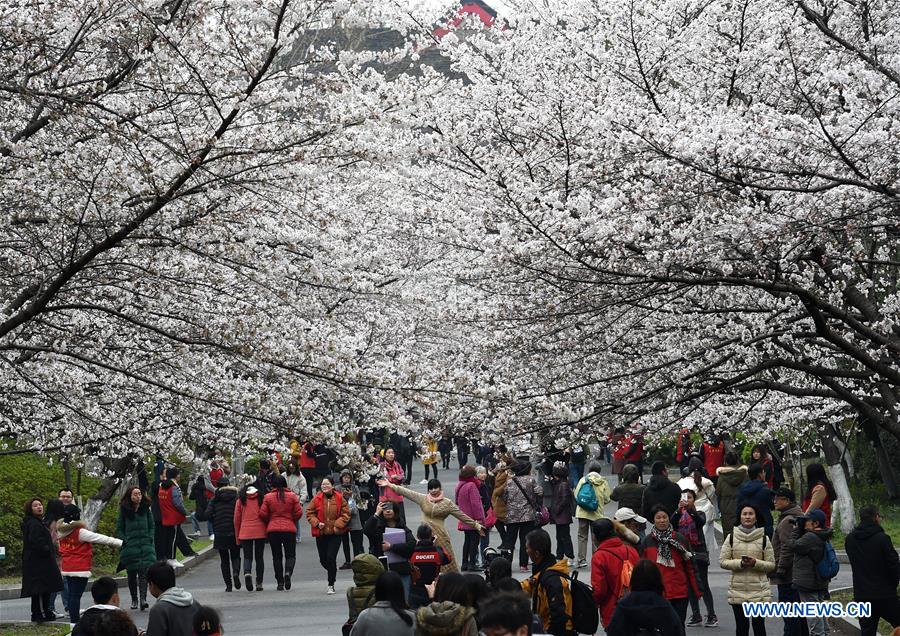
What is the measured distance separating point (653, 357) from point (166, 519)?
943 centimetres

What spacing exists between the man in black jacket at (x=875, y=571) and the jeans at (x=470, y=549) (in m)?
7.69

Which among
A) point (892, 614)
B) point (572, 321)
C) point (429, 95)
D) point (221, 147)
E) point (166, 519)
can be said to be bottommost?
point (892, 614)

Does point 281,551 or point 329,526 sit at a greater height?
point 329,526

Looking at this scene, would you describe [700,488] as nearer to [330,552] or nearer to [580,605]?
[330,552]

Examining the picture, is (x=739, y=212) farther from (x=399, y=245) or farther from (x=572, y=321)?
(x=399, y=245)

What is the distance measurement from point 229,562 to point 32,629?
3.74 metres

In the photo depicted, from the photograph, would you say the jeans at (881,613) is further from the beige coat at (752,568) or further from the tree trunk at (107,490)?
the tree trunk at (107,490)

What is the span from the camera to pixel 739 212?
9.44m

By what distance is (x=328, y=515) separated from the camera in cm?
1714

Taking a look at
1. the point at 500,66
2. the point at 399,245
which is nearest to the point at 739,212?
the point at 500,66

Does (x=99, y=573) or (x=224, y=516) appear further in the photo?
(x=99, y=573)

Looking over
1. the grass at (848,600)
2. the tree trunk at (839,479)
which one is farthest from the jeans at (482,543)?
the tree trunk at (839,479)

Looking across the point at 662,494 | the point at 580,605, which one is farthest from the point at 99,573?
the point at 580,605

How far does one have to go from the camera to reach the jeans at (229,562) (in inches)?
693
